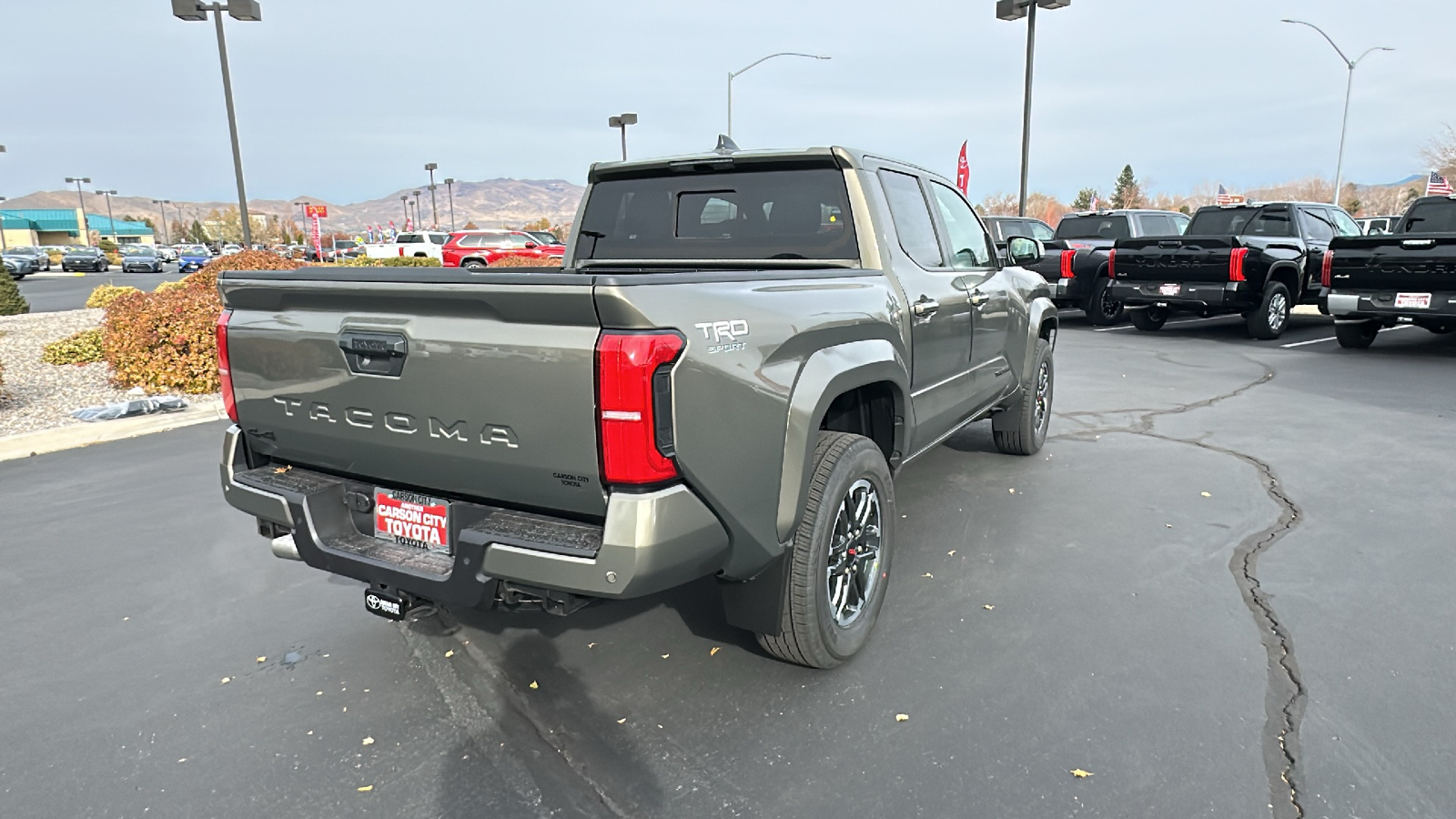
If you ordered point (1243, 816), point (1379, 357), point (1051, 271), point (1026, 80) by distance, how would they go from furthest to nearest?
point (1026, 80) < point (1051, 271) < point (1379, 357) < point (1243, 816)

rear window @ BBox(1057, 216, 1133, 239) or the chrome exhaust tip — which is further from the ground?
rear window @ BBox(1057, 216, 1133, 239)

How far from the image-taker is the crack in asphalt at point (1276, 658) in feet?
8.50

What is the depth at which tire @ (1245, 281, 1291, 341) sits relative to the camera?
1223cm

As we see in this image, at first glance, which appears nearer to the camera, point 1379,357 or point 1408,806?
point 1408,806

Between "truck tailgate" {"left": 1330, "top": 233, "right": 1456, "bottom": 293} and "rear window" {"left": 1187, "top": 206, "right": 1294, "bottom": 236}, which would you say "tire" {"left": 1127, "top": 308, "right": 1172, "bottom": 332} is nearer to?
"rear window" {"left": 1187, "top": 206, "right": 1294, "bottom": 236}

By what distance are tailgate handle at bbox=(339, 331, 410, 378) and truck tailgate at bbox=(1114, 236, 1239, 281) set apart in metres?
12.1

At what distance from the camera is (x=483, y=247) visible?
1214 inches

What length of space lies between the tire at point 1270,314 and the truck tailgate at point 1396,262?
148 centimetres

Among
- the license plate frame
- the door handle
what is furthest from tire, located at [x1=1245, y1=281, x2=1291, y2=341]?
the door handle

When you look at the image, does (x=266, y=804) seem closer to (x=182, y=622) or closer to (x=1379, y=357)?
(x=182, y=622)

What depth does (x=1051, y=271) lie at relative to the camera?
14.9 metres

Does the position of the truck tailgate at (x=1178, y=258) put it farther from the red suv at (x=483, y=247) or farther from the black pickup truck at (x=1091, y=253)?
the red suv at (x=483, y=247)

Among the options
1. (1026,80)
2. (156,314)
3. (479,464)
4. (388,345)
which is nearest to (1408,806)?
(479,464)

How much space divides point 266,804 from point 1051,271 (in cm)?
1452
